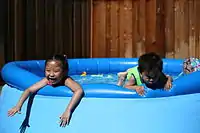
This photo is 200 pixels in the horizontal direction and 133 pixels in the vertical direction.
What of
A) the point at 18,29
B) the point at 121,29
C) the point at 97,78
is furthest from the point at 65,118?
the point at 121,29

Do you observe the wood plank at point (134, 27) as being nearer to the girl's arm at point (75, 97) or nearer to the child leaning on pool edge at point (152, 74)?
the child leaning on pool edge at point (152, 74)

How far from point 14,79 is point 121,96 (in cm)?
110

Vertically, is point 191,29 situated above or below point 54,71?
above

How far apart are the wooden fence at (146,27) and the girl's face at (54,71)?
493 cm

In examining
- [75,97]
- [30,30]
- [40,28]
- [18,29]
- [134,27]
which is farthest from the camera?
[134,27]

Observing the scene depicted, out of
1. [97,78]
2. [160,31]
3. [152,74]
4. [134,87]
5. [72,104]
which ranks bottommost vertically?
[97,78]

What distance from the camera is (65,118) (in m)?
3.84

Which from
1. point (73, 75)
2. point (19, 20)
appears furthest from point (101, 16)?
point (73, 75)

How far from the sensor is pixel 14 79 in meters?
4.38

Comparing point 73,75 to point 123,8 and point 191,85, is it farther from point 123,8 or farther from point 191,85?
point 191,85

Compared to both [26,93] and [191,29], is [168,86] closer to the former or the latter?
[26,93]

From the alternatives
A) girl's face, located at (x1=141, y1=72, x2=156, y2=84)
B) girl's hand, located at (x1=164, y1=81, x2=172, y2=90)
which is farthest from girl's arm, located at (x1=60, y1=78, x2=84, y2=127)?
girl's hand, located at (x1=164, y1=81, x2=172, y2=90)

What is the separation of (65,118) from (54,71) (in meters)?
0.40

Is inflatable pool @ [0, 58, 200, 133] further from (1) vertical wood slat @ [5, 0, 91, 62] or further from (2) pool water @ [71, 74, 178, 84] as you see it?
(1) vertical wood slat @ [5, 0, 91, 62]
